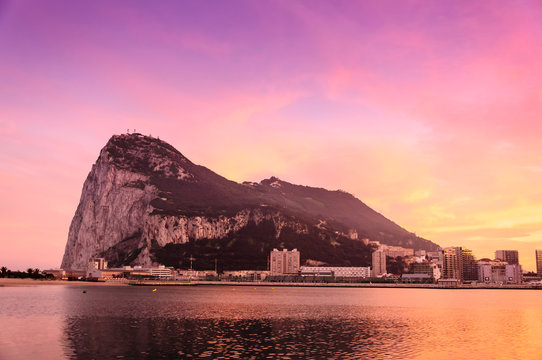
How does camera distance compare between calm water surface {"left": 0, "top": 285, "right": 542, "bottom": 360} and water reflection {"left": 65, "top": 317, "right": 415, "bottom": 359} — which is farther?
calm water surface {"left": 0, "top": 285, "right": 542, "bottom": 360}

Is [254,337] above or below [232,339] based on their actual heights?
below

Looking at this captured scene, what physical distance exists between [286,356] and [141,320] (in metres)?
42.8

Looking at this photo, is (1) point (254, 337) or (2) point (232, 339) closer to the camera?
(2) point (232, 339)

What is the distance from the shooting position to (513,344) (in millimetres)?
64250

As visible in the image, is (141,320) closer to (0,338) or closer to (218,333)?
(218,333)

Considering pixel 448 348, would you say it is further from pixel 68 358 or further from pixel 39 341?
pixel 39 341

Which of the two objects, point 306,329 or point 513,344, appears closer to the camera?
point 513,344

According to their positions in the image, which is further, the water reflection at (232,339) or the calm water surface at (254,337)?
the calm water surface at (254,337)

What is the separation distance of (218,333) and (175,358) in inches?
817

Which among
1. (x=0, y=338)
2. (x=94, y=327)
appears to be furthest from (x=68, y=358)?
(x=94, y=327)

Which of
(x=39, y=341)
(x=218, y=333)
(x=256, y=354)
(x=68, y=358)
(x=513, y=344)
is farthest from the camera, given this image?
(x=218, y=333)

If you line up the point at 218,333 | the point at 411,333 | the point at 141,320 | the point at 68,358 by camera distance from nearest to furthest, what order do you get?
the point at 68,358, the point at 218,333, the point at 411,333, the point at 141,320

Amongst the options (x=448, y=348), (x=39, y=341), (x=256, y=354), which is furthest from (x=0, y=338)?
(x=448, y=348)

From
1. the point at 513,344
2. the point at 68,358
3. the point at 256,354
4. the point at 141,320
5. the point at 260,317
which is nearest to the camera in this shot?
the point at 68,358
